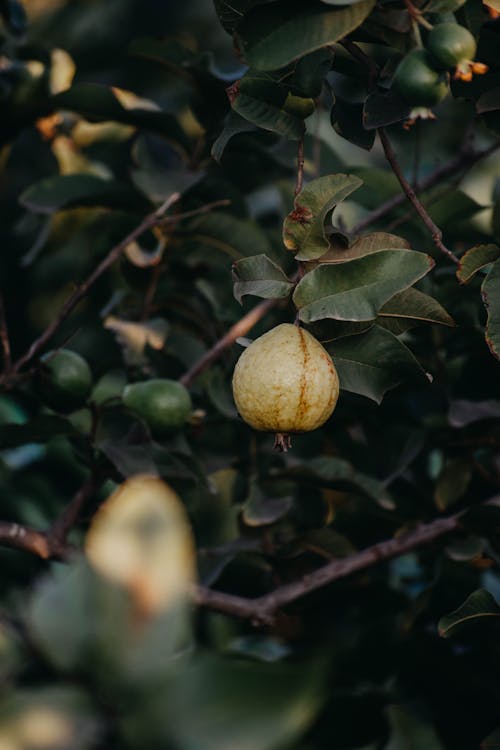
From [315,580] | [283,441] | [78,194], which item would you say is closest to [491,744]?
[315,580]

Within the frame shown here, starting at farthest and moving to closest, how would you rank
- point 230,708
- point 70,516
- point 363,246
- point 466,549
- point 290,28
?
point 466,549, point 70,516, point 363,246, point 290,28, point 230,708

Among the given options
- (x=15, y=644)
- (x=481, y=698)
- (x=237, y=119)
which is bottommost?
(x=481, y=698)

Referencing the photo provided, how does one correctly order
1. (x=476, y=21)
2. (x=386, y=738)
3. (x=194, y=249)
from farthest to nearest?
(x=194, y=249) → (x=386, y=738) → (x=476, y=21)

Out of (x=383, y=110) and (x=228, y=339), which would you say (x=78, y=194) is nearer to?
(x=228, y=339)

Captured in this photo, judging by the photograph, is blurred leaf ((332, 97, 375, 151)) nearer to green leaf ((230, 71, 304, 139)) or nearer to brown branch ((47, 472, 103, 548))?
green leaf ((230, 71, 304, 139))

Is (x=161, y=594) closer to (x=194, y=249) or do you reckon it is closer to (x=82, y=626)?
(x=82, y=626)

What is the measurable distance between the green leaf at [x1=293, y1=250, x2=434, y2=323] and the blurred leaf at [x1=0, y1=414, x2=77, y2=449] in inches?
18.3

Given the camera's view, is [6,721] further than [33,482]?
No

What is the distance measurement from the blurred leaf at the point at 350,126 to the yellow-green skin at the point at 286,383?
29cm

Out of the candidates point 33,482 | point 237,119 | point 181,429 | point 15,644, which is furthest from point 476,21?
point 33,482

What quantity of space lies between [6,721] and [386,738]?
1076 mm

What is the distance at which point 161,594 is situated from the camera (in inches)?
16.2

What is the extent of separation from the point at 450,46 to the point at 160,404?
2.21 ft

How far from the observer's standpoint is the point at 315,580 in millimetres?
1341
